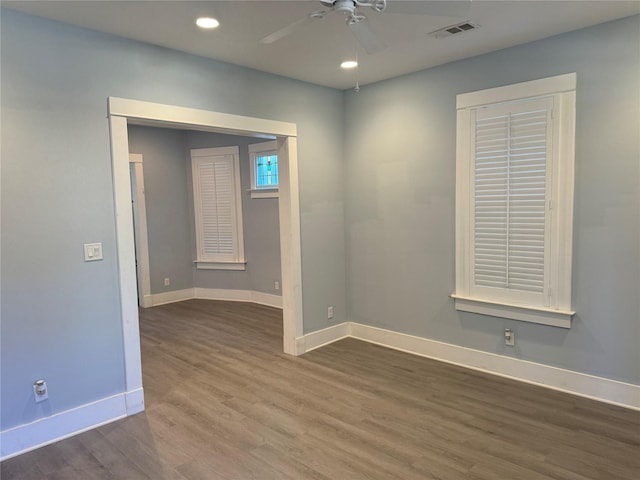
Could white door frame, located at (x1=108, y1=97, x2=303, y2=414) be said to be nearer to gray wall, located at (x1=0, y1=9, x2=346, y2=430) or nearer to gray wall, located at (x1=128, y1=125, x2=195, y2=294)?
gray wall, located at (x1=0, y1=9, x2=346, y2=430)

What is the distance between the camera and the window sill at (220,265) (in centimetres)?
673

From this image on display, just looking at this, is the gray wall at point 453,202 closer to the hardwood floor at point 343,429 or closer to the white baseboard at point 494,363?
the white baseboard at point 494,363

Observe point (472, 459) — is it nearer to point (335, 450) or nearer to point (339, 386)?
point (335, 450)

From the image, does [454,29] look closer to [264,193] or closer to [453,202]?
[453,202]

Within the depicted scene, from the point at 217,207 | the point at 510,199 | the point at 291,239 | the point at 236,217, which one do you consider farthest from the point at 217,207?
the point at 510,199

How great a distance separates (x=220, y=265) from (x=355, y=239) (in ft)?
9.57

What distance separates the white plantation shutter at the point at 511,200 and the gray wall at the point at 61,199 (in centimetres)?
249

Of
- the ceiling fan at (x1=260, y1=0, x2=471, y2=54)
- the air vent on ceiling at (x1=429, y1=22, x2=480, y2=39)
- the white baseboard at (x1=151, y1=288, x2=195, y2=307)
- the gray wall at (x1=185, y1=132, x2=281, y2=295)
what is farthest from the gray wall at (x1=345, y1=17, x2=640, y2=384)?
the white baseboard at (x1=151, y1=288, x2=195, y2=307)

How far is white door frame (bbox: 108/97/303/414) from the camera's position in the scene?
121 inches

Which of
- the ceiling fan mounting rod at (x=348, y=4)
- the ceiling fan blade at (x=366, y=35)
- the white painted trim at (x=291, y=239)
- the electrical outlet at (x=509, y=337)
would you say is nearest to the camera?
the ceiling fan mounting rod at (x=348, y=4)

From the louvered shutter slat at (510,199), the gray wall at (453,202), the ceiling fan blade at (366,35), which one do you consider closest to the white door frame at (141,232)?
the gray wall at (453,202)

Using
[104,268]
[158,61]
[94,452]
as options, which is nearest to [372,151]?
[158,61]

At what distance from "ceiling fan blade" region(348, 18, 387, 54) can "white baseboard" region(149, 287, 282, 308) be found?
4429 mm

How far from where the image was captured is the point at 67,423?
2.91m
